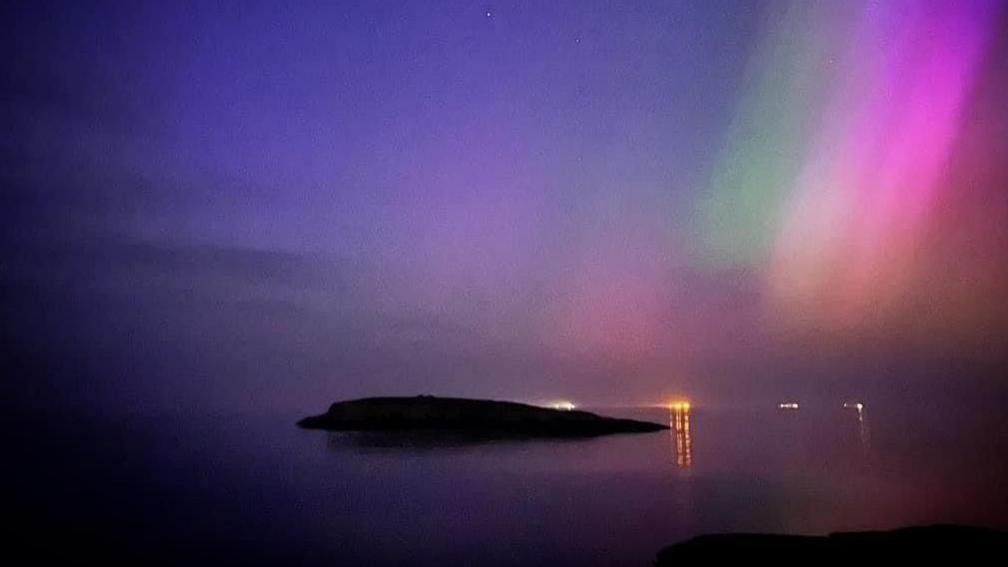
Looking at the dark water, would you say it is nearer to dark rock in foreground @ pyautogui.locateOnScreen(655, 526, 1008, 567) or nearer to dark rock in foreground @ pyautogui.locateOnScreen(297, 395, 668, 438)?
dark rock in foreground @ pyautogui.locateOnScreen(655, 526, 1008, 567)

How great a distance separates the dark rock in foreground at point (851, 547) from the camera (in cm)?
2241

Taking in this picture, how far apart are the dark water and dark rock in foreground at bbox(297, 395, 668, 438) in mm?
56992

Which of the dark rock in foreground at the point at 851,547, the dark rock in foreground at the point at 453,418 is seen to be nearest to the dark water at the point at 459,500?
the dark rock in foreground at the point at 851,547

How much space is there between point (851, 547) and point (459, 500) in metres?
27.5

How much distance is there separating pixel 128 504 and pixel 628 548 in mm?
28714

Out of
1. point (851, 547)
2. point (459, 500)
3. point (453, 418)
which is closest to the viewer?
point (851, 547)

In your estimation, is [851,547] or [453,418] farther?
[453,418]

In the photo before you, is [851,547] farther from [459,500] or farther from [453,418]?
[453,418]

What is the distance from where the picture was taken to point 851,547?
23.2m

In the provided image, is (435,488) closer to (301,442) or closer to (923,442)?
(301,442)

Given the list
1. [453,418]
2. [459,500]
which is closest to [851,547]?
[459,500]

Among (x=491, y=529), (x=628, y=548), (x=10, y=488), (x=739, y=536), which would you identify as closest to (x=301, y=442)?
(x=10, y=488)

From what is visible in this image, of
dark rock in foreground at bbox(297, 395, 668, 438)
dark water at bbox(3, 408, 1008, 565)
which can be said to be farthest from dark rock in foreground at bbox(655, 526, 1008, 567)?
dark rock in foreground at bbox(297, 395, 668, 438)

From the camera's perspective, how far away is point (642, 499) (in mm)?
46344
